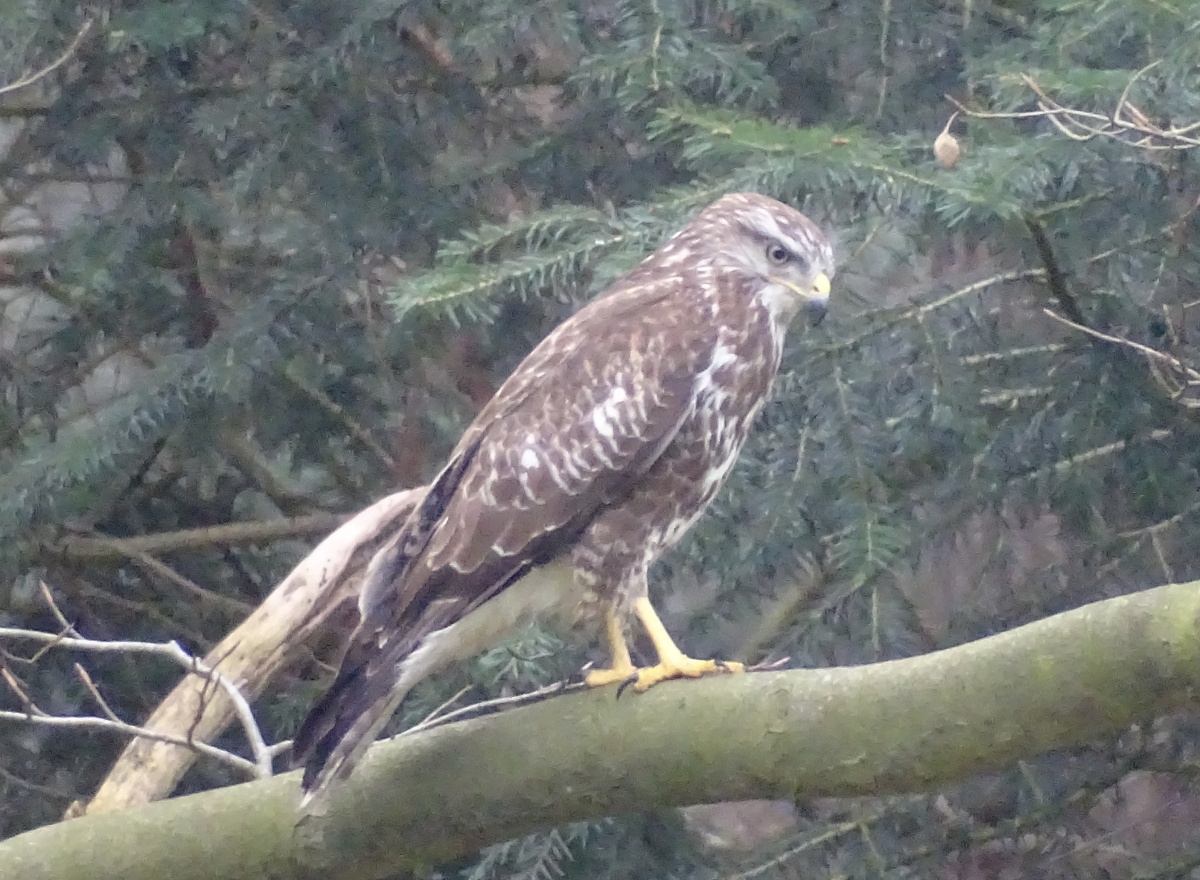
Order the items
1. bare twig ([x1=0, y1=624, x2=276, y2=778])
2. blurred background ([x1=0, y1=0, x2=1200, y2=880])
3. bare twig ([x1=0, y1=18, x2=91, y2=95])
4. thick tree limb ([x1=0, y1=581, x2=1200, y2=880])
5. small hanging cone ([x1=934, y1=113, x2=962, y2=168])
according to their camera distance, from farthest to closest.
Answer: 1. bare twig ([x1=0, y1=18, x2=91, y2=95])
2. blurred background ([x1=0, y1=0, x2=1200, y2=880])
3. small hanging cone ([x1=934, y1=113, x2=962, y2=168])
4. bare twig ([x1=0, y1=624, x2=276, y2=778])
5. thick tree limb ([x1=0, y1=581, x2=1200, y2=880])

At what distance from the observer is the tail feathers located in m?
1.63

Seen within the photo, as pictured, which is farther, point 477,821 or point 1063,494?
point 1063,494

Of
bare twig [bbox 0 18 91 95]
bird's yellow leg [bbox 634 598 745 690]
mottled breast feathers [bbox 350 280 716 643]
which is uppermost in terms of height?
bare twig [bbox 0 18 91 95]

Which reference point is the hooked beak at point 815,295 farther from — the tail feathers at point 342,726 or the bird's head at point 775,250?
Result: the tail feathers at point 342,726

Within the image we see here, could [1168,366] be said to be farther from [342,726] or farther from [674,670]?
[342,726]

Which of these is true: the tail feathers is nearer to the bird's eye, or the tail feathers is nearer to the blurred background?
the blurred background

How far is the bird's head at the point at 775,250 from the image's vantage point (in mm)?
1899

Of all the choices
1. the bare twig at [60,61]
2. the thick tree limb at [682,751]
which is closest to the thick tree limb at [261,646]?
the thick tree limb at [682,751]

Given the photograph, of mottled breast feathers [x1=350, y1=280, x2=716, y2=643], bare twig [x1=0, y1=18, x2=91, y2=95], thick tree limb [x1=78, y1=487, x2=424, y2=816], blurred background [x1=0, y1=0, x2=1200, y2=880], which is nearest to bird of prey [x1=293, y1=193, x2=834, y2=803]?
mottled breast feathers [x1=350, y1=280, x2=716, y2=643]

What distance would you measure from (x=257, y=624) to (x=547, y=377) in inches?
26.7

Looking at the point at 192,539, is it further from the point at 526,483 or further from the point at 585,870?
the point at 526,483

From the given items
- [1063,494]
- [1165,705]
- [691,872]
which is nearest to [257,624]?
[691,872]

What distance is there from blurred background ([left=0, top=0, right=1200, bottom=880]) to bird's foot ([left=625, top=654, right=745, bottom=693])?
36 cm

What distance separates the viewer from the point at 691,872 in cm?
243
